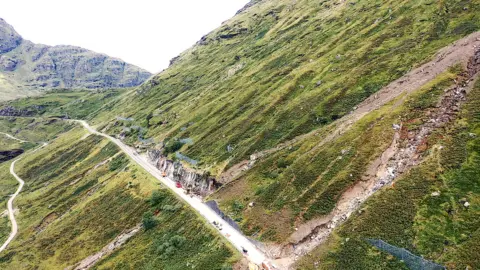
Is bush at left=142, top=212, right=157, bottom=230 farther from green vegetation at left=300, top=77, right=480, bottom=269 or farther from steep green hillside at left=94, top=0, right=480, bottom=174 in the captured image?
green vegetation at left=300, top=77, right=480, bottom=269

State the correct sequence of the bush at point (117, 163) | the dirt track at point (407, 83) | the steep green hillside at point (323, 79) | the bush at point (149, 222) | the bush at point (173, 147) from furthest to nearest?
the bush at point (117, 163), the bush at point (173, 147), the steep green hillside at point (323, 79), the bush at point (149, 222), the dirt track at point (407, 83)

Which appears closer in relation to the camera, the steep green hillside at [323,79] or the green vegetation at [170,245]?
the green vegetation at [170,245]

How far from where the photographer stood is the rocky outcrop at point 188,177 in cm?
10294

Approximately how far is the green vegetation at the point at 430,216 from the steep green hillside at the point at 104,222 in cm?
2536

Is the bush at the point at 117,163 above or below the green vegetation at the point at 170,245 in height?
above

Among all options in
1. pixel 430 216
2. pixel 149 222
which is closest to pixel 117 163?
pixel 149 222

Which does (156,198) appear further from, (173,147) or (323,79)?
(323,79)

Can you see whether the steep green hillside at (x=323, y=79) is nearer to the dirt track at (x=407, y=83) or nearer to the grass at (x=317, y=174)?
the dirt track at (x=407, y=83)

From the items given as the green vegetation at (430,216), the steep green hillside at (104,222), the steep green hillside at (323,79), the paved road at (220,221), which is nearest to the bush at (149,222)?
the steep green hillside at (104,222)

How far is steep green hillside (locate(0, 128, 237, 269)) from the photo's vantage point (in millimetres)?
77375

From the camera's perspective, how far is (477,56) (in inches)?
3051

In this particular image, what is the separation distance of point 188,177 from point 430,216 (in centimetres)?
8281

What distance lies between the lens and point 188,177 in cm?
11394

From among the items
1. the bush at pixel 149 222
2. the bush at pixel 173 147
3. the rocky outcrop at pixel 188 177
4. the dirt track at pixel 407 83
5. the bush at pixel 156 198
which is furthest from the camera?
the bush at pixel 173 147
